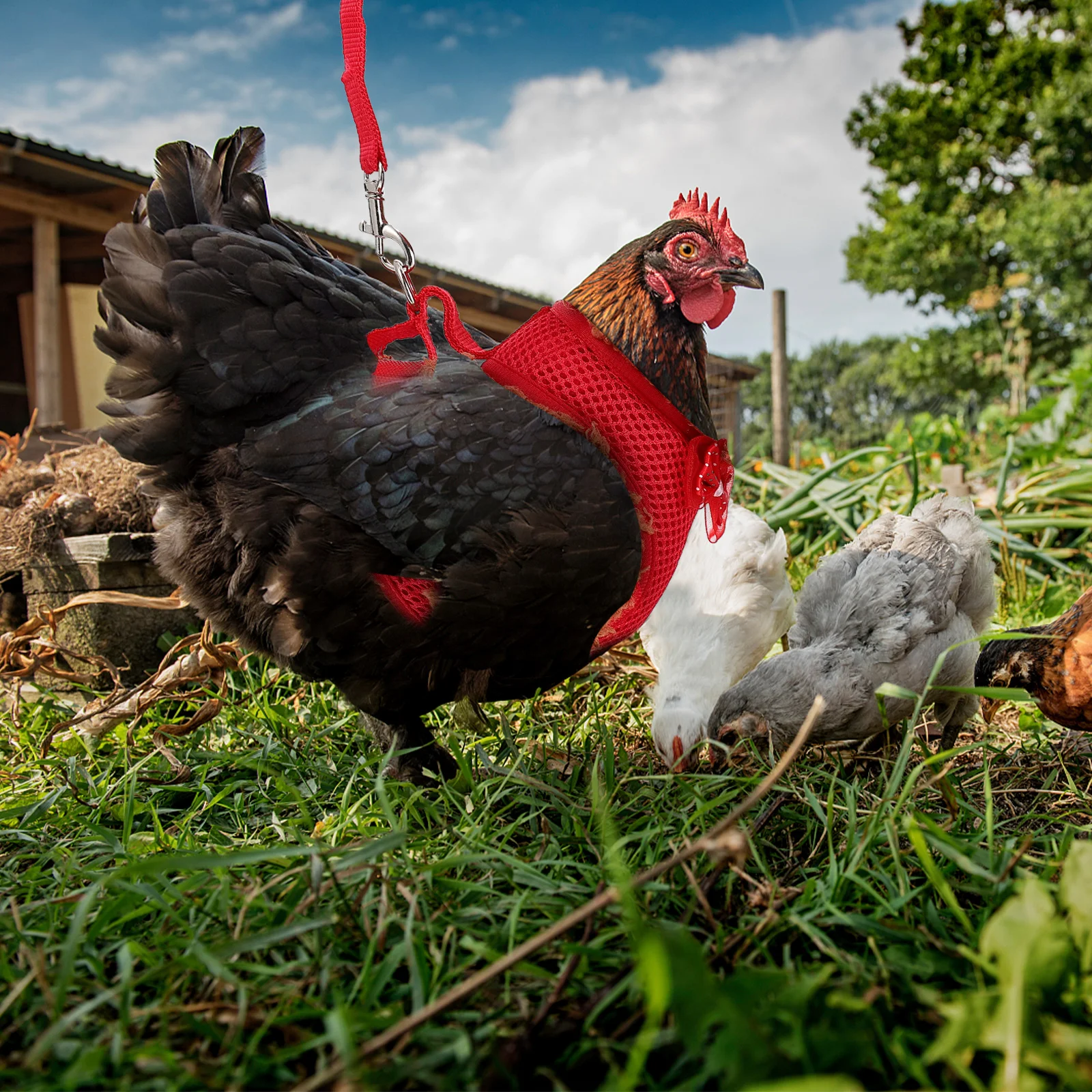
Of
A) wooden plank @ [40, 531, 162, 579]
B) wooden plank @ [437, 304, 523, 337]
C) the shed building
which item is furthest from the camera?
wooden plank @ [437, 304, 523, 337]

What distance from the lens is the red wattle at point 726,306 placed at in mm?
1787

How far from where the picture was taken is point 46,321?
641 cm

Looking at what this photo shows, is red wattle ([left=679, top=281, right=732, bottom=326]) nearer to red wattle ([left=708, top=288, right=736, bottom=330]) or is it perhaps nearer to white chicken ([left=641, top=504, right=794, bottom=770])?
red wattle ([left=708, top=288, right=736, bottom=330])

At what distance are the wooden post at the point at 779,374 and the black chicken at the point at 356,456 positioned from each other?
753 centimetres

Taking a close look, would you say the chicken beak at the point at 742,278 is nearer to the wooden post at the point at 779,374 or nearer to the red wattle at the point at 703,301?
the red wattle at the point at 703,301

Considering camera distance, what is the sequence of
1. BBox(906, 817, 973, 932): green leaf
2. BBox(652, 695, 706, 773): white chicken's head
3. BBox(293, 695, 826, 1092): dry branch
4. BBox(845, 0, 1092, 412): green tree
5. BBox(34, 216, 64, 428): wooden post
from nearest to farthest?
1. BBox(293, 695, 826, 1092): dry branch
2. BBox(906, 817, 973, 932): green leaf
3. BBox(652, 695, 706, 773): white chicken's head
4. BBox(34, 216, 64, 428): wooden post
5. BBox(845, 0, 1092, 412): green tree

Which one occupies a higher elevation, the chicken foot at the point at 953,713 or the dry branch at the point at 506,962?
the dry branch at the point at 506,962

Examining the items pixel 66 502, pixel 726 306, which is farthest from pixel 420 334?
pixel 66 502

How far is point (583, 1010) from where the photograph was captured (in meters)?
0.92

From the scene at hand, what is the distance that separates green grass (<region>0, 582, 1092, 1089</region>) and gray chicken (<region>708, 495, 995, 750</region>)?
0.26 m

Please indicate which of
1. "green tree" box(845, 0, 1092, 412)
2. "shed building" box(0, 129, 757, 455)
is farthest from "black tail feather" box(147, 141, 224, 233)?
"green tree" box(845, 0, 1092, 412)

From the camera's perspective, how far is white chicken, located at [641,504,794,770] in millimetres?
2578

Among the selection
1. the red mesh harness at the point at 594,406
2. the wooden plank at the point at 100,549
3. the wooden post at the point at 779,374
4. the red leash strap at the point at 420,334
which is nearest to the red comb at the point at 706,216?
the red mesh harness at the point at 594,406

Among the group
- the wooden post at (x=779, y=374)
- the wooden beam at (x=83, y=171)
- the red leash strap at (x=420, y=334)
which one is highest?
the wooden beam at (x=83, y=171)
